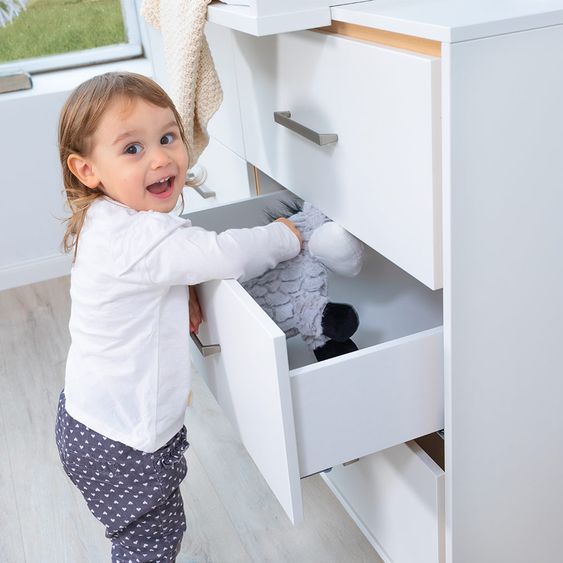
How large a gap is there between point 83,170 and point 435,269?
1.43 feet

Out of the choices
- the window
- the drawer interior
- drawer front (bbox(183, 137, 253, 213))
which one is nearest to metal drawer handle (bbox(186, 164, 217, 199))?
drawer front (bbox(183, 137, 253, 213))

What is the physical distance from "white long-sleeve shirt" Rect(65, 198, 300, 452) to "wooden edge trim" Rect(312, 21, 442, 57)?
9.7 inches

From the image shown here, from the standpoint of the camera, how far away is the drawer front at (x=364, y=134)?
697mm

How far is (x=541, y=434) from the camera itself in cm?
86

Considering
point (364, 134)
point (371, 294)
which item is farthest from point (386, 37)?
point (371, 294)

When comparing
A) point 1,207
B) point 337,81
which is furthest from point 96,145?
point 1,207

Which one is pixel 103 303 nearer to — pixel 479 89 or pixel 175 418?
pixel 175 418

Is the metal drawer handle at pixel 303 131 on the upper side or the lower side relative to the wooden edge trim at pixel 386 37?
lower

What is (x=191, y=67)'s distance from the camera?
1.01 metres

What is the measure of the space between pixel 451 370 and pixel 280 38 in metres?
0.46

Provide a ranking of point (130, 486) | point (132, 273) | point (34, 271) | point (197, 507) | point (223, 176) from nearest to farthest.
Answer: point (132, 273) < point (130, 486) < point (197, 507) < point (223, 176) < point (34, 271)

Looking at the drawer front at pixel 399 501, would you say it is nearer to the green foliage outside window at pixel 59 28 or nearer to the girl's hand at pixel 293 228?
the girl's hand at pixel 293 228

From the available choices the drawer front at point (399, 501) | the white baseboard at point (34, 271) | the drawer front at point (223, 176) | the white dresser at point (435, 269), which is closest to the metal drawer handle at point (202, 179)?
the drawer front at point (223, 176)

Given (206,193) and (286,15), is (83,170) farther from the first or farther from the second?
(206,193)
